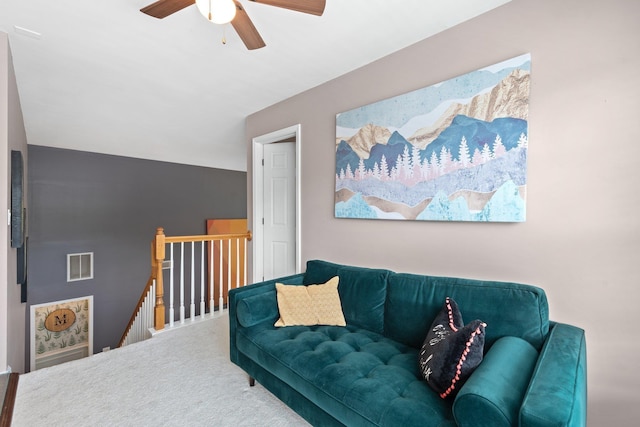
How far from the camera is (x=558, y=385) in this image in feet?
3.21

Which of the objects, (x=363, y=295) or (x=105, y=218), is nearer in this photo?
(x=363, y=295)

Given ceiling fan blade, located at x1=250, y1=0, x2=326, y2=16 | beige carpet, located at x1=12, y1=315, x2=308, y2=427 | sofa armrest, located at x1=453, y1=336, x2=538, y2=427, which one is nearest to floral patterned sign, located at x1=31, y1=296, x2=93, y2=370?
beige carpet, located at x1=12, y1=315, x2=308, y2=427

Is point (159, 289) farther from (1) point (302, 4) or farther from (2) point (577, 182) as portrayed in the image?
(2) point (577, 182)

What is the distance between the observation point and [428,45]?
2082 millimetres

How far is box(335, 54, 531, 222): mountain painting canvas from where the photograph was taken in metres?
1.70

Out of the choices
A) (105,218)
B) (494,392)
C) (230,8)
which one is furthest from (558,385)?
(105,218)

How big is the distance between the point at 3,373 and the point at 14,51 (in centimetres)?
239

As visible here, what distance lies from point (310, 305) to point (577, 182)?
5.79ft

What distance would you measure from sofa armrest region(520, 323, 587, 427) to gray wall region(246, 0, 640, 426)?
0.30 metres

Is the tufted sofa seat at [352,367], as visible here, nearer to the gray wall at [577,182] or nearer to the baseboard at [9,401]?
the gray wall at [577,182]

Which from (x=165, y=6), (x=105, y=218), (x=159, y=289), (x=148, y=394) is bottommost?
(x=148, y=394)

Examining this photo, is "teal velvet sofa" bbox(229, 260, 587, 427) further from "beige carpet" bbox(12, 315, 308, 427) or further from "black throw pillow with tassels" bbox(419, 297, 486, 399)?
"beige carpet" bbox(12, 315, 308, 427)

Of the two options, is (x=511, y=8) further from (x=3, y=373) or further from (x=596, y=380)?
(x=3, y=373)

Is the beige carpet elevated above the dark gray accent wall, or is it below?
below
